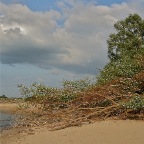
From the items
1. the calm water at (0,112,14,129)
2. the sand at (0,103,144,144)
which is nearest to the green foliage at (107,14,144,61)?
the calm water at (0,112,14,129)

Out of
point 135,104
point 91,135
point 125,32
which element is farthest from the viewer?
point 125,32

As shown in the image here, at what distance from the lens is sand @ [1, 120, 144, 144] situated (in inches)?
439

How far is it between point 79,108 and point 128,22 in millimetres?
17059

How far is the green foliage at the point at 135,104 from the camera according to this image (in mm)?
13945

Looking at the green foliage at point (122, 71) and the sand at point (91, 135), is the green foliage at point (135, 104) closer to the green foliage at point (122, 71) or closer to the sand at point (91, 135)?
the sand at point (91, 135)

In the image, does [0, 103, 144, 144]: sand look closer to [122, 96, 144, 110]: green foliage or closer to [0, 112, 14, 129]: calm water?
[122, 96, 144, 110]: green foliage

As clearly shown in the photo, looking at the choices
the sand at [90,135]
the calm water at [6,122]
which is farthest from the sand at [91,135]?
the calm water at [6,122]

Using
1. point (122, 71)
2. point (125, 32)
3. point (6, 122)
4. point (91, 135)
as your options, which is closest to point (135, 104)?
point (91, 135)

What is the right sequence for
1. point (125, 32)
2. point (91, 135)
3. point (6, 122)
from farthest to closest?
point (125, 32)
point (6, 122)
point (91, 135)

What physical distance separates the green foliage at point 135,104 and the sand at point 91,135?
0.71m

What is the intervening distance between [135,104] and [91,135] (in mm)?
2960

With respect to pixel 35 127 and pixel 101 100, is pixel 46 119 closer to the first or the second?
pixel 35 127

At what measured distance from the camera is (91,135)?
38.7ft

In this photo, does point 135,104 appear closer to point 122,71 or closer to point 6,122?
point 122,71
